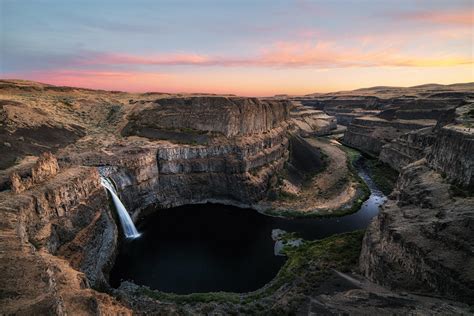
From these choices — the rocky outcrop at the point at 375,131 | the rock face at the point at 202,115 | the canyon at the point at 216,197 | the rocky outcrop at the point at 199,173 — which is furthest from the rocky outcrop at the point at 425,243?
the rocky outcrop at the point at 375,131

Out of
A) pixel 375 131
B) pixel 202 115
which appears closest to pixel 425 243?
pixel 202 115

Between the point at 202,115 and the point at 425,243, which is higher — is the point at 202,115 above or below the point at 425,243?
above

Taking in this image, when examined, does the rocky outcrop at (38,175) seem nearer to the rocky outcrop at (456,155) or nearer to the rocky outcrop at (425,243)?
the rocky outcrop at (425,243)

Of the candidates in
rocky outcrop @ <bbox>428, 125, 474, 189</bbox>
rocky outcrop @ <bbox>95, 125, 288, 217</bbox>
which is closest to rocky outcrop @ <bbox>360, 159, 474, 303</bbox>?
rocky outcrop @ <bbox>428, 125, 474, 189</bbox>

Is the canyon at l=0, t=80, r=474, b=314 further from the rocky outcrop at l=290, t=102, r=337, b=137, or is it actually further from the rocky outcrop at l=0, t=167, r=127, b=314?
the rocky outcrop at l=290, t=102, r=337, b=137

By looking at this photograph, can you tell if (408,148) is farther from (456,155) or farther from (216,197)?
(216,197)
